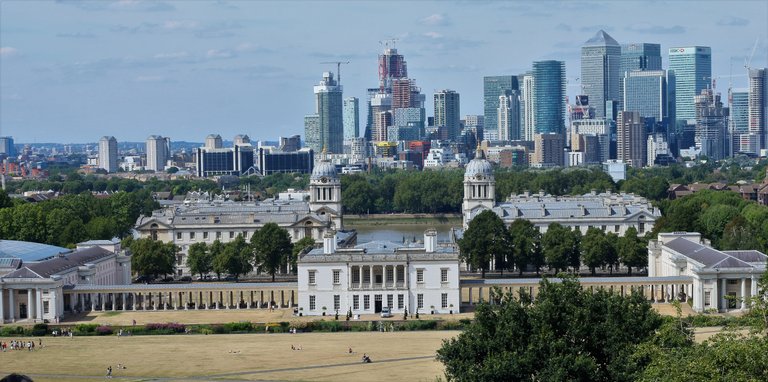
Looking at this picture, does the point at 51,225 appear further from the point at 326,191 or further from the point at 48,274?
the point at 48,274

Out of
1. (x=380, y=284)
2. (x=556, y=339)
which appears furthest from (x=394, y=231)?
(x=556, y=339)

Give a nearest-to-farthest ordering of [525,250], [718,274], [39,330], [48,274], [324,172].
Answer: [39,330] < [718,274] < [48,274] < [525,250] < [324,172]

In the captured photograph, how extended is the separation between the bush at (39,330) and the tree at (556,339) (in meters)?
26.3

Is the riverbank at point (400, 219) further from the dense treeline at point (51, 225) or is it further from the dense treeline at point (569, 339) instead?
the dense treeline at point (569, 339)

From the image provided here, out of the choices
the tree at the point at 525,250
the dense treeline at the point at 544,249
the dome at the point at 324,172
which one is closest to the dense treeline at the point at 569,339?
the dense treeline at the point at 544,249

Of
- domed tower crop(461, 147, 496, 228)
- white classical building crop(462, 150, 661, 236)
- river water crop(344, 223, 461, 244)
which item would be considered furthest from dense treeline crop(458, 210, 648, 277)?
river water crop(344, 223, 461, 244)

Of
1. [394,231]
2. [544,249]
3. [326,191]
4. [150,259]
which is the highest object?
[326,191]

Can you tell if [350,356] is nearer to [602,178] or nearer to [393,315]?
[393,315]

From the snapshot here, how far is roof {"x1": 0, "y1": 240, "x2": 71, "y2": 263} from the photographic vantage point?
72.6 meters

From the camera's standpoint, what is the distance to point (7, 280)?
66.4 meters

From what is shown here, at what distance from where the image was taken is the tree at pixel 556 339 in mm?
37125

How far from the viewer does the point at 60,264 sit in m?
71.5

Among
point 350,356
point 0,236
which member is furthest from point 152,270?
point 350,356

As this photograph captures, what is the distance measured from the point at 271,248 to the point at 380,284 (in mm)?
15882
